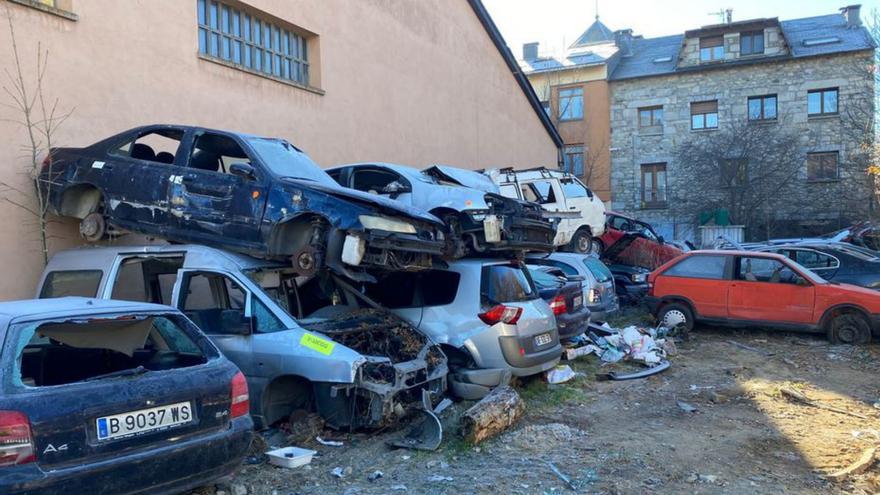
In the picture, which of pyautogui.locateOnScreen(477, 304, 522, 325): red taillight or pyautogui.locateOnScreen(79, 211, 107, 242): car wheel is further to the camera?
pyautogui.locateOnScreen(79, 211, 107, 242): car wheel

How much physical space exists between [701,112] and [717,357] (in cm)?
2435

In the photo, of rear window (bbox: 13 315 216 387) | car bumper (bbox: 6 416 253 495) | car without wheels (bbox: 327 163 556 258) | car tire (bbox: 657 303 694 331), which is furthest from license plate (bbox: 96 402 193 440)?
car tire (bbox: 657 303 694 331)

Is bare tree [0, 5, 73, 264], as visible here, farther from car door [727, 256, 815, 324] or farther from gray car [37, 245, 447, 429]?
car door [727, 256, 815, 324]

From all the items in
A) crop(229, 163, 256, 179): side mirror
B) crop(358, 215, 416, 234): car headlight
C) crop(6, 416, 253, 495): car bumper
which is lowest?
crop(6, 416, 253, 495): car bumper

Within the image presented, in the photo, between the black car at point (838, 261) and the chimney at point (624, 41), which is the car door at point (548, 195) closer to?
the black car at point (838, 261)

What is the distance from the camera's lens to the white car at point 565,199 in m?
15.2

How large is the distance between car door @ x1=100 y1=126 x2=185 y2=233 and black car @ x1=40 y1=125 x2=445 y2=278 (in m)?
0.01

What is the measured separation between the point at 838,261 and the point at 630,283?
13.5 ft

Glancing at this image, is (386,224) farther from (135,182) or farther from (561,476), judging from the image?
(135,182)

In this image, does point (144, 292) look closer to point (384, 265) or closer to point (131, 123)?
point (384, 265)

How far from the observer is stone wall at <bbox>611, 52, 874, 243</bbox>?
28.9 m

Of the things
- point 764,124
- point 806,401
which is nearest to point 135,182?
point 806,401

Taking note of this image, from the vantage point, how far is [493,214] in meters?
8.39

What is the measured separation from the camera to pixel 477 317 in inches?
280
